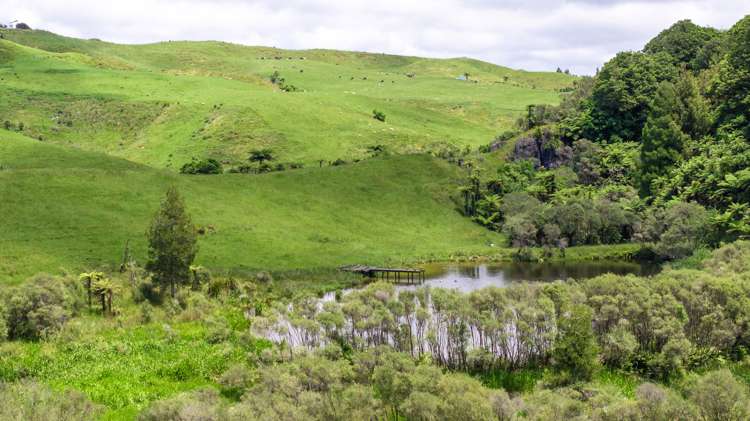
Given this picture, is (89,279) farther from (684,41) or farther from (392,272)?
(684,41)

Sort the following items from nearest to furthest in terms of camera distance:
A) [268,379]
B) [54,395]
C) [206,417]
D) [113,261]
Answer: [206,417] < [54,395] < [268,379] < [113,261]

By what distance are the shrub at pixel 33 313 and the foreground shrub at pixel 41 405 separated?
17.4m

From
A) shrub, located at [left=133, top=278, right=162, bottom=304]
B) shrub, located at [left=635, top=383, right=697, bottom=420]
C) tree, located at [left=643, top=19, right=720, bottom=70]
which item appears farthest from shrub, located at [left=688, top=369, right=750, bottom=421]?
tree, located at [left=643, top=19, right=720, bottom=70]

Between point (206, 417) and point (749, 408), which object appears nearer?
point (206, 417)

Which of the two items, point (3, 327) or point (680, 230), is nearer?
point (3, 327)

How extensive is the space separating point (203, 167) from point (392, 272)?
50453mm

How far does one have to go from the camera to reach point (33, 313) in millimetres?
54000

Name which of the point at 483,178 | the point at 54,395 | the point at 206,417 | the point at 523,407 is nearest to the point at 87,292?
the point at 54,395

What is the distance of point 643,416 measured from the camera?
32.0 metres

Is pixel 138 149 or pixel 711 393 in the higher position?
pixel 138 149

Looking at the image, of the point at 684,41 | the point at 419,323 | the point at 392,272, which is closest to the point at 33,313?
the point at 419,323

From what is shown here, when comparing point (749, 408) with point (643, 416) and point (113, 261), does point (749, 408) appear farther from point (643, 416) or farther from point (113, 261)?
point (113, 261)

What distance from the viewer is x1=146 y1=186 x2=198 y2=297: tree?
66.6m

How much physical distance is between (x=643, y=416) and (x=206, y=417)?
2000 cm
